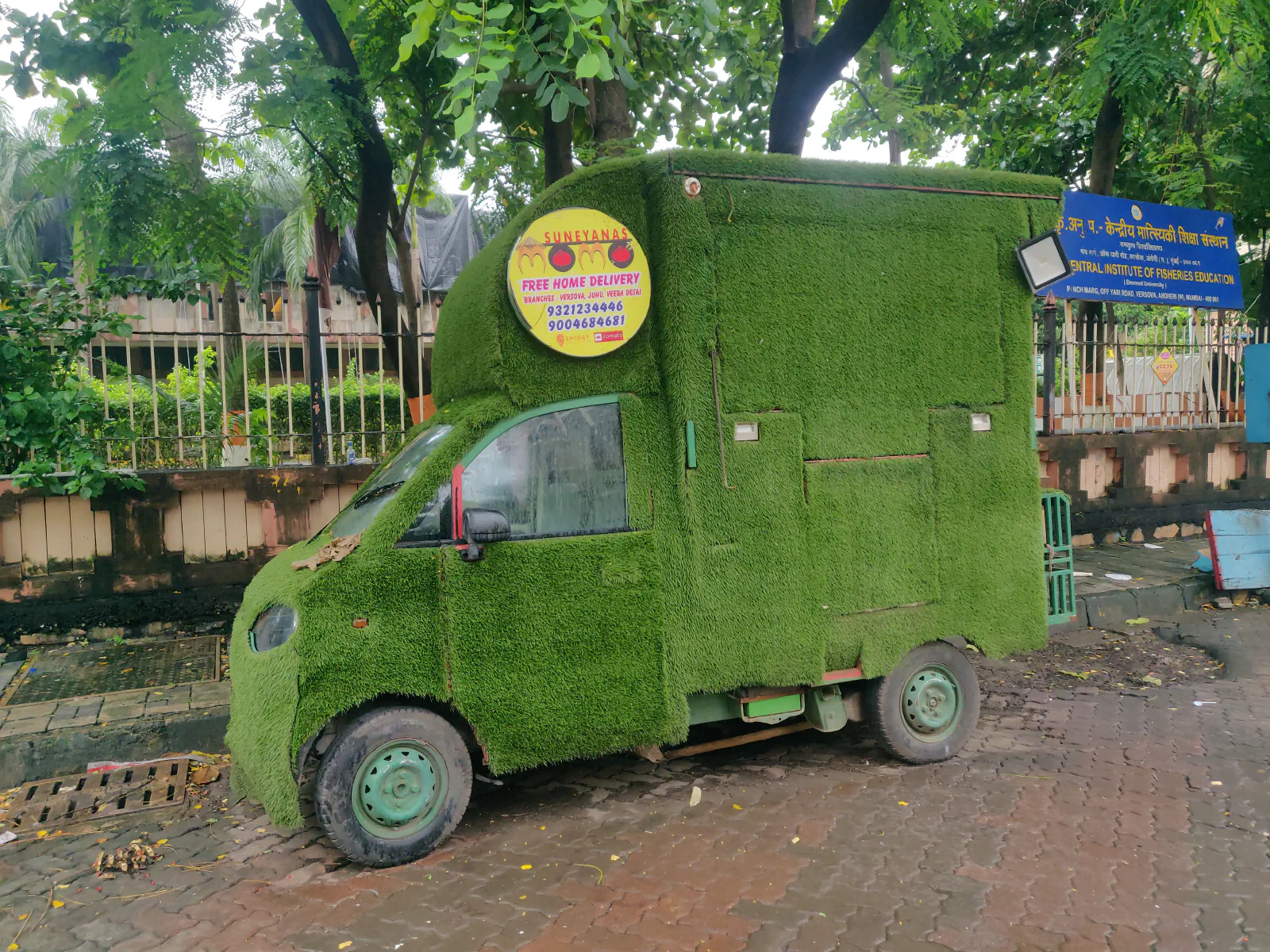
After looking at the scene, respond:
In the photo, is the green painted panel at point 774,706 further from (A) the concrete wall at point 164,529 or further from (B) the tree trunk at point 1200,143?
(B) the tree trunk at point 1200,143

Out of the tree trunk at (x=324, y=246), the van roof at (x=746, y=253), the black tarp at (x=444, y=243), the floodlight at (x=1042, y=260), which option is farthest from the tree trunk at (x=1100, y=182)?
the black tarp at (x=444, y=243)

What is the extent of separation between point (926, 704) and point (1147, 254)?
8.30 m

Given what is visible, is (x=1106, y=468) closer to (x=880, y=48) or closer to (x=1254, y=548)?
(x=1254, y=548)

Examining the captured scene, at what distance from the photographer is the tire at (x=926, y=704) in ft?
14.8

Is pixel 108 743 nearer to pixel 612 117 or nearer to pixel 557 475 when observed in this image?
pixel 557 475

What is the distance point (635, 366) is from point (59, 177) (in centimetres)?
588

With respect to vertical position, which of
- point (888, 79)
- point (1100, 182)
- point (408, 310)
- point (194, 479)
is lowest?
point (194, 479)

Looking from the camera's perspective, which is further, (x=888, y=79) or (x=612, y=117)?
(x=888, y=79)

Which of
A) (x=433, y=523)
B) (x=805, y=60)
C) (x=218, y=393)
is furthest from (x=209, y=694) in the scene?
(x=805, y=60)

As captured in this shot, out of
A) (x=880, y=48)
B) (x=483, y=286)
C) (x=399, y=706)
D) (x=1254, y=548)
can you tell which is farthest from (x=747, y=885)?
(x=880, y=48)

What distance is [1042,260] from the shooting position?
4.65m

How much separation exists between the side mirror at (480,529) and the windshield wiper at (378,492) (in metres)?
0.42

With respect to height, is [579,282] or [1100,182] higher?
[1100,182]

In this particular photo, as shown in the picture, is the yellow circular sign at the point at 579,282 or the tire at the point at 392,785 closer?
the tire at the point at 392,785
